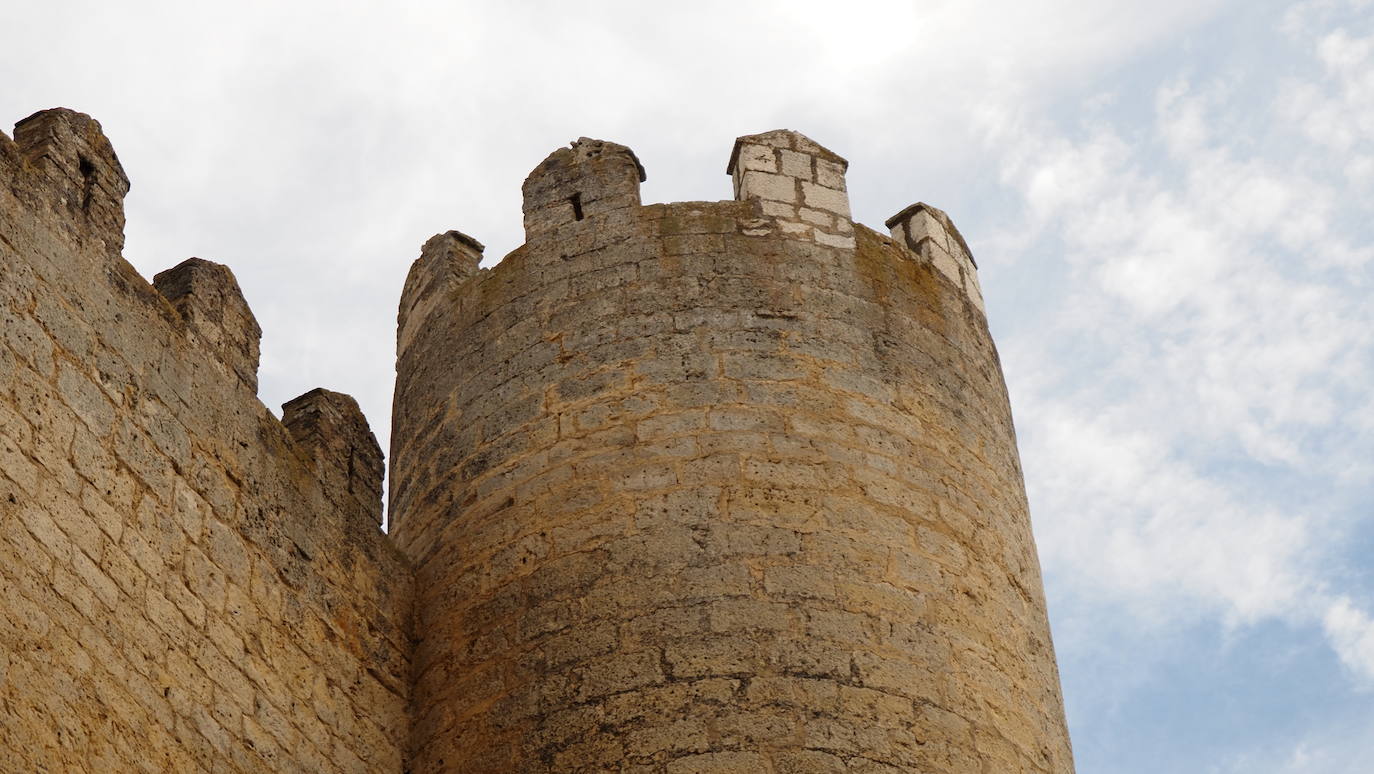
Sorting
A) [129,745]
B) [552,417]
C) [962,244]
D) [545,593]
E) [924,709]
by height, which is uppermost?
[962,244]

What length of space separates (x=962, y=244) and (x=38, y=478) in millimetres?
4254

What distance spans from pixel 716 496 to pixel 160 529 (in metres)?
1.80

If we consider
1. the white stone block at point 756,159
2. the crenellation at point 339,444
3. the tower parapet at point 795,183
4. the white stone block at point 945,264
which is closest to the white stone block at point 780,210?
the tower parapet at point 795,183

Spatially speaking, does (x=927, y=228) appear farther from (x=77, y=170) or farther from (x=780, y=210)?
(x=77, y=170)

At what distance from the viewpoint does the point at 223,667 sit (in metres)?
5.95

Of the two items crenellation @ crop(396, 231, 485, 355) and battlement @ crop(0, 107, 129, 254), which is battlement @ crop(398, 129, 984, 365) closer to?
crenellation @ crop(396, 231, 485, 355)

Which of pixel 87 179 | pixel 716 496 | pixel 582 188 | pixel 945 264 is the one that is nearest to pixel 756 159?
pixel 582 188

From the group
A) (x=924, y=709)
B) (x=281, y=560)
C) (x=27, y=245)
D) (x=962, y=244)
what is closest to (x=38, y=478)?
(x=27, y=245)

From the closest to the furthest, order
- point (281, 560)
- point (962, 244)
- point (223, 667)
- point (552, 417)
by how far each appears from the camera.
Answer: point (223, 667) < point (281, 560) < point (552, 417) < point (962, 244)

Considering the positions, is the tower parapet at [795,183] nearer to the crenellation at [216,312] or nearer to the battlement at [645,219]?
the battlement at [645,219]

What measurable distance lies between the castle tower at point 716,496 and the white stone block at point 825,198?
15mm

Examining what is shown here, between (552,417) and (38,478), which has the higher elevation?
(552,417)

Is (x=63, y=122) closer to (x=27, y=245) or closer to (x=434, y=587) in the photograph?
(x=27, y=245)

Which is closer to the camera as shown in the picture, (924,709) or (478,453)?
(924,709)
